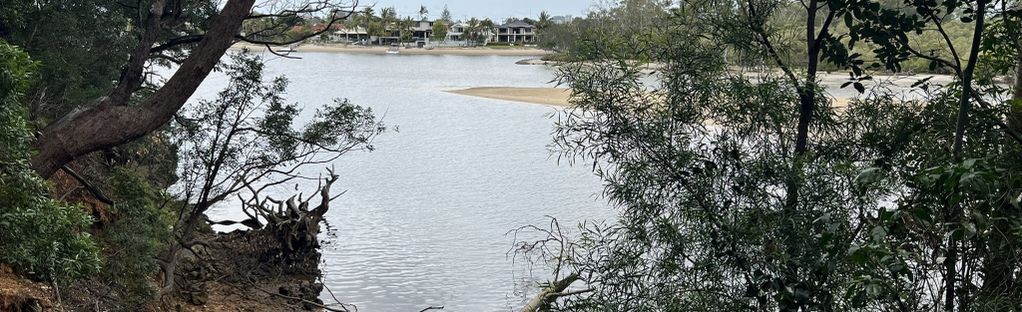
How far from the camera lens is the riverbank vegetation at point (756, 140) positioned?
3982 millimetres

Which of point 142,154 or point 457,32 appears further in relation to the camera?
point 457,32

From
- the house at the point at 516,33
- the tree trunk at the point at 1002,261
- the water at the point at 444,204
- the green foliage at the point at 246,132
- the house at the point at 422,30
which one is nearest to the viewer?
the tree trunk at the point at 1002,261

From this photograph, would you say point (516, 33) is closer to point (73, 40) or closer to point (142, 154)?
point (142, 154)

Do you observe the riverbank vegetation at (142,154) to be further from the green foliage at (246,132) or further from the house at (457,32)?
the house at (457,32)

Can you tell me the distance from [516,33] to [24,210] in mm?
80981

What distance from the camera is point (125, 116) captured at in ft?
18.4

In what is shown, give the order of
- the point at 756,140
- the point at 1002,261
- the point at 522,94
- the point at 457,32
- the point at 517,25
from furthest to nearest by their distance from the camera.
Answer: the point at 457,32 < the point at 517,25 < the point at 522,94 < the point at 756,140 < the point at 1002,261

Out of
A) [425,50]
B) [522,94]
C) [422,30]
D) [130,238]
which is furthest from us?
[422,30]

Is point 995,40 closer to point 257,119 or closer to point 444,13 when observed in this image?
point 257,119

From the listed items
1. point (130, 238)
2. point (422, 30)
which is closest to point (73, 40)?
point (130, 238)

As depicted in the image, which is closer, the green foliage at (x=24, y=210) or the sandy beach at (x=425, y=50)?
the green foliage at (x=24, y=210)

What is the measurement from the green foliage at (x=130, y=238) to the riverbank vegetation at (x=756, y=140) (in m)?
3.30

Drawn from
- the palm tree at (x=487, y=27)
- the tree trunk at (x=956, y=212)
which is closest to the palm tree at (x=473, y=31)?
the palm tree at (x=487, y=27)

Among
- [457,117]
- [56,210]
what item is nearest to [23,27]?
[56,210]
